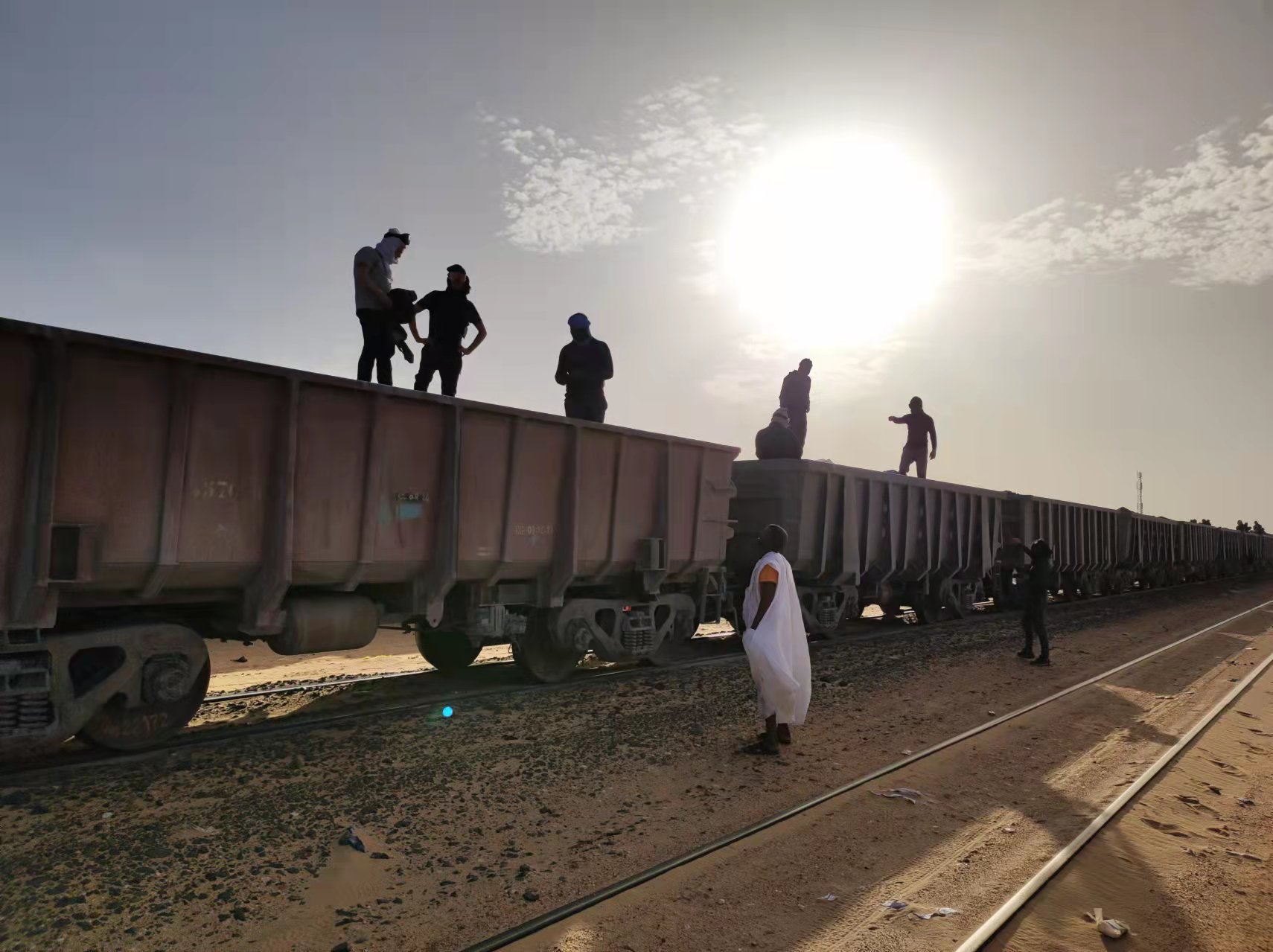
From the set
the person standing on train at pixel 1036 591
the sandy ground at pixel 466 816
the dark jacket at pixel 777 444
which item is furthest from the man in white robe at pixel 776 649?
the person standing on train at pixel 1036 591

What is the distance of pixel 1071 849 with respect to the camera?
4.13m

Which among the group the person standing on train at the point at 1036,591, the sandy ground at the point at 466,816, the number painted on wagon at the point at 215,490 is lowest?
the sandy ground at the point at 466,816

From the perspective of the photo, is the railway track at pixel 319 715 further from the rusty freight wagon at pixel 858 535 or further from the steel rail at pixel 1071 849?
the steel rail at pixel 1071 849

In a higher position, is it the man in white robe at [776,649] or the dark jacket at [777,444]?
the dark jacket at [777,444]

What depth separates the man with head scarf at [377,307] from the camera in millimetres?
7281

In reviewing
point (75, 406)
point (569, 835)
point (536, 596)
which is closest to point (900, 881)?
point (569, 835)

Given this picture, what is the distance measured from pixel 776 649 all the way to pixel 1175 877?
2.68m

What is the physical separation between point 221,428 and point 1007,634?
12.9 meters

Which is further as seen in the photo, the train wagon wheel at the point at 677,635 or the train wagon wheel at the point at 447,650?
the train wagon wheel at the point at 677,635

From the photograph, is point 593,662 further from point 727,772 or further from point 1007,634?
point 1007,634

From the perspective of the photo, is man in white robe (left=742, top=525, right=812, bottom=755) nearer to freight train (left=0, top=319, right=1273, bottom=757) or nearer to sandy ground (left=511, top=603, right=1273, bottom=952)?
sandy ground (left=511, top=603, right=1273, bottom=952)

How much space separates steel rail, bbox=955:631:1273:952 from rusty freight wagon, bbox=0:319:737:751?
4.80 m

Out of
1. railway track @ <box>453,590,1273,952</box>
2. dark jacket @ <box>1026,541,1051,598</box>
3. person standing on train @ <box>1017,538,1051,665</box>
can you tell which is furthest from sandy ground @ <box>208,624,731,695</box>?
dark jacket @ <box>1026,541,1051,598</box>

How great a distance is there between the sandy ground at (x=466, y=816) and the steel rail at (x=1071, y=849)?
179 millimetres
